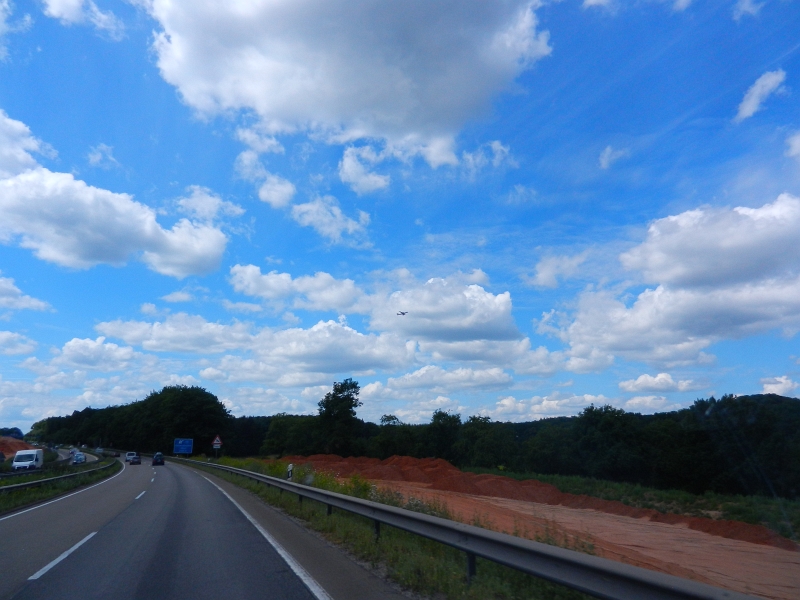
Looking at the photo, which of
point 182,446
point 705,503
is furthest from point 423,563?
point 182,446

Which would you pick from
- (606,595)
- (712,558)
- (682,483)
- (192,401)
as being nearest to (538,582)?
(606,595)

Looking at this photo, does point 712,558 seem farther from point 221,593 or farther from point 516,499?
point 516,499

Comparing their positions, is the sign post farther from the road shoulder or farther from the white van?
the road shoulder

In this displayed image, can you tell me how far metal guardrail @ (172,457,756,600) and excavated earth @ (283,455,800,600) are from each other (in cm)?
183

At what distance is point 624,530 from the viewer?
79.3 feet

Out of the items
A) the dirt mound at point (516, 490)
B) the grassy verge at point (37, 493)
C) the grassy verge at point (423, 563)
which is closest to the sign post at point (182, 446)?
the dirt mound at point (516, 490)

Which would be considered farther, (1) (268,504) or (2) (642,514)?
(2) (642,514)

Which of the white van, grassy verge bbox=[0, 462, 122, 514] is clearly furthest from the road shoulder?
the white van

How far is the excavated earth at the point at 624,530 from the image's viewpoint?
1152 centimetres

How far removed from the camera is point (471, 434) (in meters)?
77.5

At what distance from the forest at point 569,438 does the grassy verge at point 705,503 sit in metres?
1.13

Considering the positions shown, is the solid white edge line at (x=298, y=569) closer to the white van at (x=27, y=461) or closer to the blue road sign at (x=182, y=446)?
the white van at (x=27, y=461)

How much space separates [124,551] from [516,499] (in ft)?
104

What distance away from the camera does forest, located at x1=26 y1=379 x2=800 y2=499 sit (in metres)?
28.1
